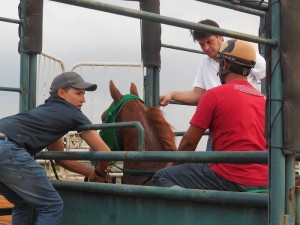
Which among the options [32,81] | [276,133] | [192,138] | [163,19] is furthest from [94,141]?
[276,133]

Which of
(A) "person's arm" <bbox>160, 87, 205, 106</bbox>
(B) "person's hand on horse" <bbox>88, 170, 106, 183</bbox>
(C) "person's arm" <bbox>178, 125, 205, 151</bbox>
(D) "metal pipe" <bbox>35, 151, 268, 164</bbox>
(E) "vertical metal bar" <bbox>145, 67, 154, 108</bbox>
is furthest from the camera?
(E) "vertical metal bar" <bbox>145, 67, 154, 108</bbox>

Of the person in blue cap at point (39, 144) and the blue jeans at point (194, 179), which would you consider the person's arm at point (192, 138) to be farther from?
the person in blue cap at point (39, 144)

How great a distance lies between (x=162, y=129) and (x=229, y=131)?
984 mm

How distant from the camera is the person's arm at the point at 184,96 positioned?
4.26 m

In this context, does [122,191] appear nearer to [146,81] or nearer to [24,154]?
[24,154]

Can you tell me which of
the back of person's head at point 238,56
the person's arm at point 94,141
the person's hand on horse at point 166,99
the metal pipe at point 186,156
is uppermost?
the back of person's head at point 238,56

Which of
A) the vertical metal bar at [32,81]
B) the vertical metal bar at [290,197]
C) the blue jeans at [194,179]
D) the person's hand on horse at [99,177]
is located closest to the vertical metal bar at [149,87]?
the vertical metal bar at [32,81]

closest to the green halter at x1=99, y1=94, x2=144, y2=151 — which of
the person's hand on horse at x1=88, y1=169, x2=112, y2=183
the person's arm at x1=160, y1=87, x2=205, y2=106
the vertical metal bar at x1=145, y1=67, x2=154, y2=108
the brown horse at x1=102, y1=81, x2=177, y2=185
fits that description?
the brown horse at x1=102, y1=81, x2=177, y2=185

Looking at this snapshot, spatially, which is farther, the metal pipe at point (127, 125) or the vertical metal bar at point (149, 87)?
the vertical metal bar at point (149, 87)

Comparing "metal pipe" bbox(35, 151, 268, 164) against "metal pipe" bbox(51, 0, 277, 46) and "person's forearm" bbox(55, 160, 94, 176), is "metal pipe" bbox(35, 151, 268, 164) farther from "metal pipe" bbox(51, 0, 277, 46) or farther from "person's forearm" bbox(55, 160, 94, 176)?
"person's forearm" bbox(55, 160, 94, 176)

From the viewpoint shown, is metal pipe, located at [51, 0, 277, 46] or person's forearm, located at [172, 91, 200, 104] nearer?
metal pipe, located at [51, 0, 277, 46]

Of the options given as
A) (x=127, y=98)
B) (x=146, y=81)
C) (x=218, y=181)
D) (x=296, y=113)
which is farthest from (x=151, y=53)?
(x=296, y=113)

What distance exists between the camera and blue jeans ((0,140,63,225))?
3.14m

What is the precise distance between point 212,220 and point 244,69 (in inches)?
37.6
